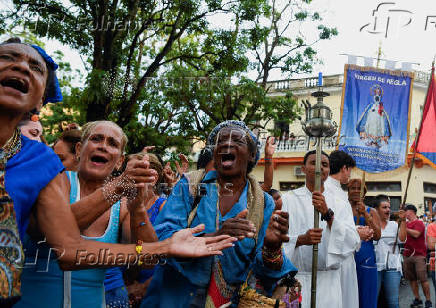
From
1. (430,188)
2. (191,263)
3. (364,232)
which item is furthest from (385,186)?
(191,263)

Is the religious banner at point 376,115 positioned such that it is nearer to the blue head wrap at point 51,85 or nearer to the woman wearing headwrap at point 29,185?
the blue head wrap at point 51,85

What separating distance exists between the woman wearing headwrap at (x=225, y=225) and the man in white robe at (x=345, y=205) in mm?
2090

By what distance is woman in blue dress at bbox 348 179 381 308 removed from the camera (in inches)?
204

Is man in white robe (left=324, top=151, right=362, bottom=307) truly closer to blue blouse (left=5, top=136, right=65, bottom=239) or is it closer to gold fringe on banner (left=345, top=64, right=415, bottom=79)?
gold fringe on banner (left=345, top=64, right=415, bottom=79)

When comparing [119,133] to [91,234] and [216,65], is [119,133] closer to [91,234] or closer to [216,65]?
[91,234]

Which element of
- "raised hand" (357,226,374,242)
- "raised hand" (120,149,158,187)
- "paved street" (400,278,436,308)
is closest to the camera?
"raised hand" (120,149,158,187)

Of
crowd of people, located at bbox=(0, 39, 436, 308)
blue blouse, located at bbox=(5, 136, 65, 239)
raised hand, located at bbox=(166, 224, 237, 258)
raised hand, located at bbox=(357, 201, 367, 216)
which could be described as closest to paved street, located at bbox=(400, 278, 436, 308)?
raised hand, located at bbox=(357, 201, 367, 216)

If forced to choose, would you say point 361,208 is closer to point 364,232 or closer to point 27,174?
point 364,232

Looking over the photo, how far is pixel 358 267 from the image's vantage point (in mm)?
5289

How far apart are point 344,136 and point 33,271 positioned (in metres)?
5.48

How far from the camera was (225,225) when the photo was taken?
207cm

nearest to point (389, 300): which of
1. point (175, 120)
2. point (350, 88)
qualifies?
point (350, 88)

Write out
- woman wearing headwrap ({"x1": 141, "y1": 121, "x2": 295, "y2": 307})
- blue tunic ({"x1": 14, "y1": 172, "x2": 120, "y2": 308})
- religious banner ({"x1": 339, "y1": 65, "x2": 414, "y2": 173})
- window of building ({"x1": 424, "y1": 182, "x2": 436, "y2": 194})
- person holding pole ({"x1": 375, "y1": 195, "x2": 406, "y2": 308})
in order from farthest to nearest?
window of building ({"x1": 424, "y1": 182, "x2": 436, "y2": 194}), religious banner ({"x1": 339, "y1": 65, "x2": 414, "y2": 173}), person holding pole ({"x1": 375, "y1": 195, "x2": 406, "y2": 308}), woman wearing headwrap ({"x1": 141, "y1": 121, "x2": 295, "y2": 307}), blue tunic ({"x1": 14, "y1": 172, "x2": 120, "y2": 308})

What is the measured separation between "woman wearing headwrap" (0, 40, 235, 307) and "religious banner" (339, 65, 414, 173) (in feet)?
17.6
